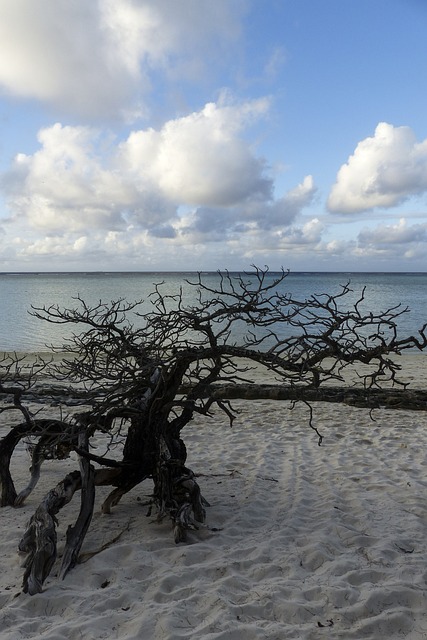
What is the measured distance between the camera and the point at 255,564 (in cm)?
414

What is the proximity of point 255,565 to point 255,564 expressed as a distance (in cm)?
2

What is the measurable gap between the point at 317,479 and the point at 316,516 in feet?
4.08

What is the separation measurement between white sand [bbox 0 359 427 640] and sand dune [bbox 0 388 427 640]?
0.01m

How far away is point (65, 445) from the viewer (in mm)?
5434

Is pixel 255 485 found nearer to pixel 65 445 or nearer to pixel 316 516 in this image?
pixel 316 516

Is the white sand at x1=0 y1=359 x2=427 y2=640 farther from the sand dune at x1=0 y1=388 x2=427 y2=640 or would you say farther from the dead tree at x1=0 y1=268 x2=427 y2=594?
the dead tree at x1=0 y1=268 x2=427 y2=594

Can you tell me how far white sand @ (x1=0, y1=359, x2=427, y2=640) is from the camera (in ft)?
11.0

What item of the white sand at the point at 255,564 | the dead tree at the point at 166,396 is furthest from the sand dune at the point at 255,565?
the dead tree at the point at 166,396

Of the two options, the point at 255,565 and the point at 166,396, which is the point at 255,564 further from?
the point at 166,396

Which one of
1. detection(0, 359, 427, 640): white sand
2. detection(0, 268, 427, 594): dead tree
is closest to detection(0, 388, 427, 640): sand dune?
detection(0, 359, 427, 640): white sand

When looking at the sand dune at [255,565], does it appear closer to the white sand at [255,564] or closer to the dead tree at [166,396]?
the white sand at [255,564]

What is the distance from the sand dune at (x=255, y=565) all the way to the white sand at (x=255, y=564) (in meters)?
0.01

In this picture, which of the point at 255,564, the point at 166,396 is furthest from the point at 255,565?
the point at 166,396

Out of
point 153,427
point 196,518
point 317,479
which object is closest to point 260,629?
point 196,518
